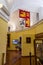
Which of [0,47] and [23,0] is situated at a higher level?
[23,0]

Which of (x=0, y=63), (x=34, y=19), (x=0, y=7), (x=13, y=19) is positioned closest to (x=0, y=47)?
(x=0, y=63)

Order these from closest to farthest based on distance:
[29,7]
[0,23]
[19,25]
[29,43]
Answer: [0,23] < [29,43] < [29,7] < [19,25]

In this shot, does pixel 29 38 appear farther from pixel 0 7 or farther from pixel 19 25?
pixel 19 25

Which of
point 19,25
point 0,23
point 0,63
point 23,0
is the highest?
point 23,0

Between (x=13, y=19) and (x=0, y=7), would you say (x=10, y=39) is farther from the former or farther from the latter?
(x=0, y=7)

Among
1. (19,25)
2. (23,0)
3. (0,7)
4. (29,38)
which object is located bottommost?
(29,38)

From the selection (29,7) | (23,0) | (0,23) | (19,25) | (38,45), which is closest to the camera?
(38,45)

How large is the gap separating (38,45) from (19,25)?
12.8 meters

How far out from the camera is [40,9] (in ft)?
41.0

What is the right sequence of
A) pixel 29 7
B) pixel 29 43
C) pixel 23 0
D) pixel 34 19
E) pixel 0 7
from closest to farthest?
pixel 0 7 < pixel 29 43 < pixel 23 0 < pixel 29 7 < pixel 34 19

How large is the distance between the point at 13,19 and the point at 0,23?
12020mm

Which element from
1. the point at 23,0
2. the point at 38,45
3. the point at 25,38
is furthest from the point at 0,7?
the point at 23,0

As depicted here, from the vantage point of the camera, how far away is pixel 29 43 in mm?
6621

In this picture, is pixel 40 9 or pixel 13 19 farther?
pixel 13 19
